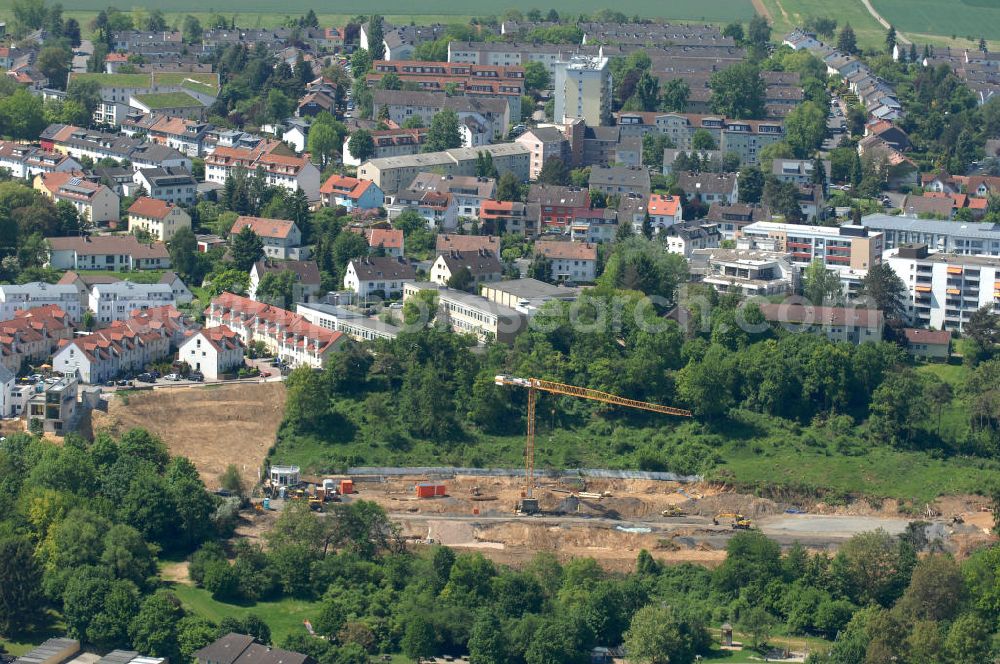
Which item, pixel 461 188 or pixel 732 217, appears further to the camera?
pixel 461 188

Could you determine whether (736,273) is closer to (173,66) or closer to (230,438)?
(230,438)

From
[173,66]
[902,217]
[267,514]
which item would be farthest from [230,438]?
[173,66]

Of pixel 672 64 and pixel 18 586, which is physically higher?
pixel 672 64

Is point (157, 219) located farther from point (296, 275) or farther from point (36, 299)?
point (36, 299)

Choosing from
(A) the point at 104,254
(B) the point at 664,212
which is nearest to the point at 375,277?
(A) the point at 104,254

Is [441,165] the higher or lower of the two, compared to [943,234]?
higher

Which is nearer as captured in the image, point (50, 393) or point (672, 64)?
point (50, 393)
